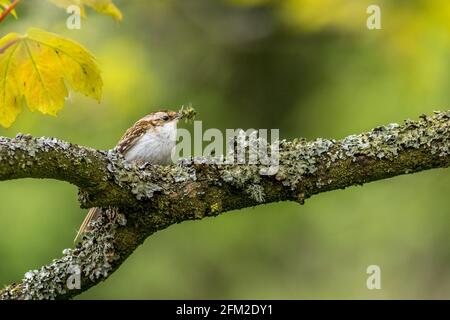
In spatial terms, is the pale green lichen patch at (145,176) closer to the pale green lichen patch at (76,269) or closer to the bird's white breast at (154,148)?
the pale green lichen patch at (76,269)

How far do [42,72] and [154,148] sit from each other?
1669 millimetres

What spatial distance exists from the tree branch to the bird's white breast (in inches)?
45.6

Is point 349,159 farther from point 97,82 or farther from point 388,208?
point 388,208

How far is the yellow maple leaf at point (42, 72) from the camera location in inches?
151

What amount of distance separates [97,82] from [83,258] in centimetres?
87

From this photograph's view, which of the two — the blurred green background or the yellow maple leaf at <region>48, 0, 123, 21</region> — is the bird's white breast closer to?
the yellow maple leaf at <region>48, 0, 123, 21</region>

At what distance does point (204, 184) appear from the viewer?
420cm

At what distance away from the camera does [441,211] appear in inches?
369

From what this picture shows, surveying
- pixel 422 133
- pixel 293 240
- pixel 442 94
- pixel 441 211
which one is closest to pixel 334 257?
pixel 293 240

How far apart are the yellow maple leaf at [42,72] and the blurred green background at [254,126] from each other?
390 cm

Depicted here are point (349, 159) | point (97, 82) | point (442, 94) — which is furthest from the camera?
point (442, 94)

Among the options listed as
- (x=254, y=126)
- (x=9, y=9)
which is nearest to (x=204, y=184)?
(x=9, y=9)

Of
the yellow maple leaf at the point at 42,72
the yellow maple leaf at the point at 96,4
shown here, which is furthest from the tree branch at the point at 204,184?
the yellow maple leaf at the point at 96,4

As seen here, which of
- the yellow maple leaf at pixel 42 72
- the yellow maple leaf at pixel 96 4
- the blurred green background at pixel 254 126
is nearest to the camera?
the yellow maple leaf at pixel 96 4
